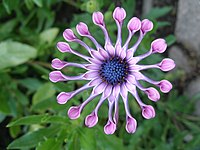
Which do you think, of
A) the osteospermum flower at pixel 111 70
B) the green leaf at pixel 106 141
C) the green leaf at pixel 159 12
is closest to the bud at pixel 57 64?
the osteospermum flower at pixel 111 70

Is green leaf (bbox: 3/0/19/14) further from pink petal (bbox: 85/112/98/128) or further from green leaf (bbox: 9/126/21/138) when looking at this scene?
pink petal (bbox: 85/112/98/128)

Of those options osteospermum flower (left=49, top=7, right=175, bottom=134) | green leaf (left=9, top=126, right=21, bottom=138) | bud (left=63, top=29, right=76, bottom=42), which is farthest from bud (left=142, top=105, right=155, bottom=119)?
green leaf (left=9, top=126, right=21, bottom=138)

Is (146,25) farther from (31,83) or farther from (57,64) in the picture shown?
(31,83)

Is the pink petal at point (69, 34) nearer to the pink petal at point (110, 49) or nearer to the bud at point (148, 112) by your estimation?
the pink petal at point (110, 49)

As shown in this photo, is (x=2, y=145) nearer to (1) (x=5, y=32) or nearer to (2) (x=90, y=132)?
(1) (x=5, y=32)

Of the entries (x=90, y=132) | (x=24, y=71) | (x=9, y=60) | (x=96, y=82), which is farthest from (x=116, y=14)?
(x=24, y=71)

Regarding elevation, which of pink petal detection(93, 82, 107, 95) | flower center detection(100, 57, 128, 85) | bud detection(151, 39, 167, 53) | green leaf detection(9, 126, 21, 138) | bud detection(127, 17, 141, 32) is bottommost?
green leaf detection(9, 126, 21, 138)

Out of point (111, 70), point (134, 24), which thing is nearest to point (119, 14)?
point (134, 24)
